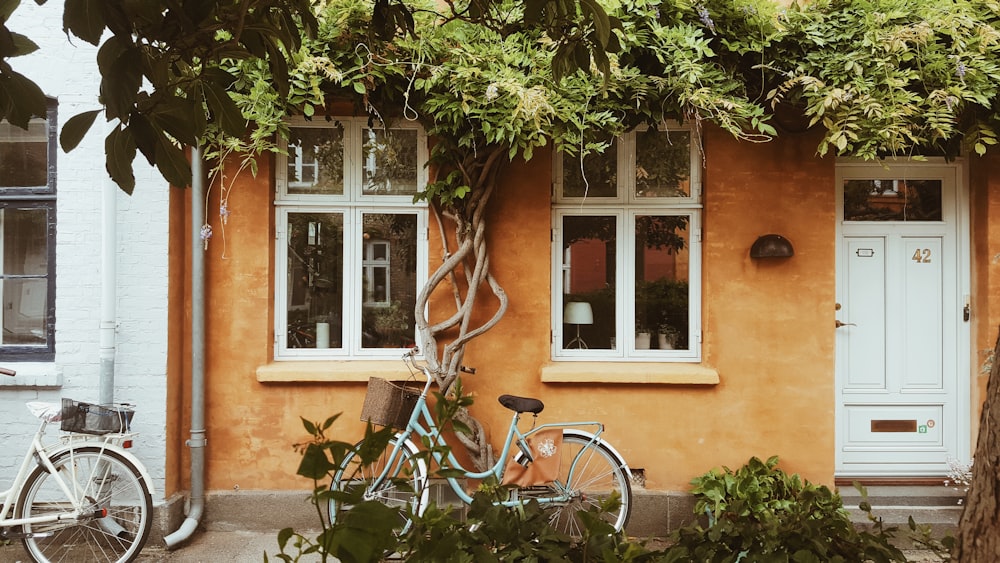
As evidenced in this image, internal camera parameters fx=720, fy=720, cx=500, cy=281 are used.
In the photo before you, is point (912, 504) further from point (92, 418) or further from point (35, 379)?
point (35, 379)

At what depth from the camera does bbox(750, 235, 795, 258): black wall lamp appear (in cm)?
486

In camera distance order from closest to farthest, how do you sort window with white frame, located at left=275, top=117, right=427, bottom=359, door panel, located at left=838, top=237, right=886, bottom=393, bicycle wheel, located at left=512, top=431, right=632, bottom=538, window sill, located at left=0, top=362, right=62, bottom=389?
bicycle wheel, located at left=512, top=431, right=632, bottom=538 → window sill, located at left=0, top=362, right=62, bottom=389 → window with white frame, located at left=275, top=117, right=427, bottom=359 → door panel, located at left=838, top=237, right=886, bottom=393

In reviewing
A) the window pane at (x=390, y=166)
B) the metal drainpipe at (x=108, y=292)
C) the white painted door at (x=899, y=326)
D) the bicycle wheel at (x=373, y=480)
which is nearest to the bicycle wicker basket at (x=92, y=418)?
the metal drainpipe at (x=108, y=292)

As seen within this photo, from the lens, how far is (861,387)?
532 cm

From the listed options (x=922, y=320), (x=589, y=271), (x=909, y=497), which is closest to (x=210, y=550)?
(x=589, y=271)

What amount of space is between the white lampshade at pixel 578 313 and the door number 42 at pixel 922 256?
2.42 meters

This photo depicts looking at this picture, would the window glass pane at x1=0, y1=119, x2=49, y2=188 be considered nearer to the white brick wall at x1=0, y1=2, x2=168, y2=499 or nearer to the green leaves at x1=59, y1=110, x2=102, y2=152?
the white brick wall at x1=0, y1=2, x2=168, y2=499

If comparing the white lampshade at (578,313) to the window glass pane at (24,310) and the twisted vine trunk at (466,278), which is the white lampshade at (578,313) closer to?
the twisted vine trunk at (466,278)

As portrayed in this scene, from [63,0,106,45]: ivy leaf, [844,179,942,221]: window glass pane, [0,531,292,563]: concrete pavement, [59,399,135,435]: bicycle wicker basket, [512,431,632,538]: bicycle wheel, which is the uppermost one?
[844,179,942,221]: window glass pane

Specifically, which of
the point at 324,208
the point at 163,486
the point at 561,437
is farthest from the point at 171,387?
the point at 561,437

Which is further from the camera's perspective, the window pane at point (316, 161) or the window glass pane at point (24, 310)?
the window pane at point (316, 161)

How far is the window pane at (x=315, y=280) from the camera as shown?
16.8 feet

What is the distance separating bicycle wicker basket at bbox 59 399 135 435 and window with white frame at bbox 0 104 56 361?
0.87m

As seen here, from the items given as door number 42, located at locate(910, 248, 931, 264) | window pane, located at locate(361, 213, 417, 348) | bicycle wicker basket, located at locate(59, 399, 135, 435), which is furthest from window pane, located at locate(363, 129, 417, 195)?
door number 42, located at locate(910, 248, 931, 264)
